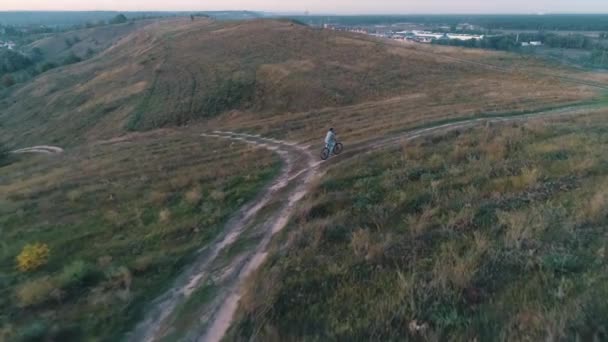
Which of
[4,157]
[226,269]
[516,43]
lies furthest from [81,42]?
[226,269]

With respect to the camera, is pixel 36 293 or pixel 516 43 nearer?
pixel 36 293

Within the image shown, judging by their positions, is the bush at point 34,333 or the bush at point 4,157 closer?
the bush at point 34,333

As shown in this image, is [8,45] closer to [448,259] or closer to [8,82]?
[8,82]

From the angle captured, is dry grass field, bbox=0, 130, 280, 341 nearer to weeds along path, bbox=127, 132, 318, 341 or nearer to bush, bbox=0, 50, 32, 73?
weeds along path, bbox=127, 132, 318, 341

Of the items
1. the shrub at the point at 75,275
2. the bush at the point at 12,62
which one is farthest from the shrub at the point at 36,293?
the bush at the point at 12,62

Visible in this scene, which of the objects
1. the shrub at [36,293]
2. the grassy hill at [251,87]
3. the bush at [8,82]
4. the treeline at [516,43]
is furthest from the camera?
the treeline at [516,43]

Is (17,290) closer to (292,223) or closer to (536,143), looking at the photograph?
(292,223)

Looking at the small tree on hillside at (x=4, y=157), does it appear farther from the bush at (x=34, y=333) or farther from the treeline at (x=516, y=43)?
the treeline at (x=516, y=43)

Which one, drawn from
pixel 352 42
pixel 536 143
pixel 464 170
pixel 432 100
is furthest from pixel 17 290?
pixel 352 42
